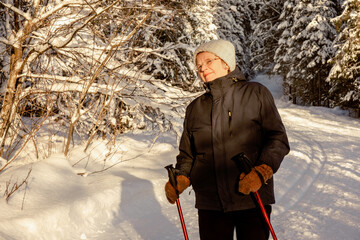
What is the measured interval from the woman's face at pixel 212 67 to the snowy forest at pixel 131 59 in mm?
952

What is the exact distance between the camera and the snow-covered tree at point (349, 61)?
53.5ft

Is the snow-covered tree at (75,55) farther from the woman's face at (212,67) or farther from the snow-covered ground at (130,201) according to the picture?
the woman's face at (212,67)

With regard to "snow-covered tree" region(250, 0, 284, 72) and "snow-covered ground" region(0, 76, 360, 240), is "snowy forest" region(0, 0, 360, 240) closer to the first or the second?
"snow-covered ground" region(0, 76, 360, 240)

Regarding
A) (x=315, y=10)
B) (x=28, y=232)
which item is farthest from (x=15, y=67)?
(x=315, y=10)

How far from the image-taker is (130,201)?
5164 millimetres

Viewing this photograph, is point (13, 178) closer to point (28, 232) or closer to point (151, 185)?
point (28, 232)

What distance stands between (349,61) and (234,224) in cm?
1780

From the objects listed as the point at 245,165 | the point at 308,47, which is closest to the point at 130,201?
the point at 245,165

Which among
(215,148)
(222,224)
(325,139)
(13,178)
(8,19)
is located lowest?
(325,139)

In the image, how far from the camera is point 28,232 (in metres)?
3.83

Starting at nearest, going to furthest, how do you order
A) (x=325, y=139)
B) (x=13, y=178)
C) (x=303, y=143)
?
(x=13, y=178) < (x=303, y=143) < (x=325, y=139)

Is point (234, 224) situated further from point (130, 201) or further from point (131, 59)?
point (131, 59)

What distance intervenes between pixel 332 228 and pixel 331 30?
21580 millimetres

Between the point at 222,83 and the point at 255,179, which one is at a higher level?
the point at 222,83
